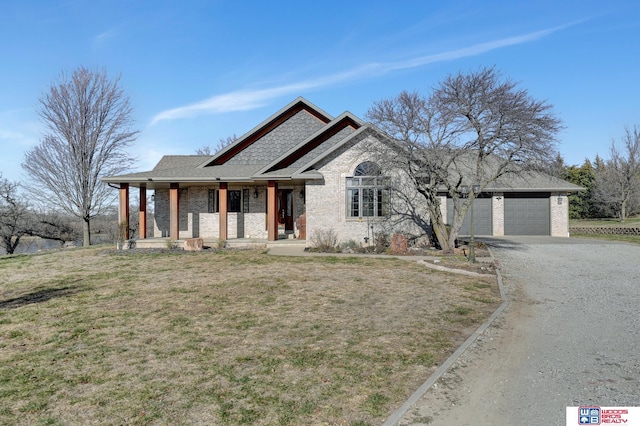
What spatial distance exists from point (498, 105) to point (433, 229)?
18.2 feet

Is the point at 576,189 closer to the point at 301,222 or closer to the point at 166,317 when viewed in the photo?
the point at 301,222

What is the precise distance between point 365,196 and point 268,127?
717 centimetres

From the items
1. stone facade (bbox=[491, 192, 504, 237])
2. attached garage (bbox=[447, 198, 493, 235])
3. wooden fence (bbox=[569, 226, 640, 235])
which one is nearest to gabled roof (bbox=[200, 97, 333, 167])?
attached garage (bbox=[447, 198, 493, 235])

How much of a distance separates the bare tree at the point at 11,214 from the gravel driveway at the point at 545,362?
3081cm

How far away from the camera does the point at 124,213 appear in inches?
738

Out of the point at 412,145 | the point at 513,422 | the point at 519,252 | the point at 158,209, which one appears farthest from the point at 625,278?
the point at 158,209

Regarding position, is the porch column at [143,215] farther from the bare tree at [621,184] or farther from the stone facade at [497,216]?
the bare tree at [621,184]

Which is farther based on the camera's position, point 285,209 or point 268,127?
point 268,127

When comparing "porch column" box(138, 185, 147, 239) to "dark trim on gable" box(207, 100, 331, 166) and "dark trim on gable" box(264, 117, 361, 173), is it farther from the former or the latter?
"dark trim on gable" box(264, 117, 361, 173)

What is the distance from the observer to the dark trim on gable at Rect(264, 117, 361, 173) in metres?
19.1

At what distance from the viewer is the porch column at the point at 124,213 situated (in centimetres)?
1836

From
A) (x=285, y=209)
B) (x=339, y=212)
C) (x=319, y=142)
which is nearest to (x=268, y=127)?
(x=319, y=142)

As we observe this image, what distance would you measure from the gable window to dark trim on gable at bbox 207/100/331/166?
528 centimetres

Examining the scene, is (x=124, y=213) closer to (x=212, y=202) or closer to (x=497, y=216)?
(x=212, y=202)
